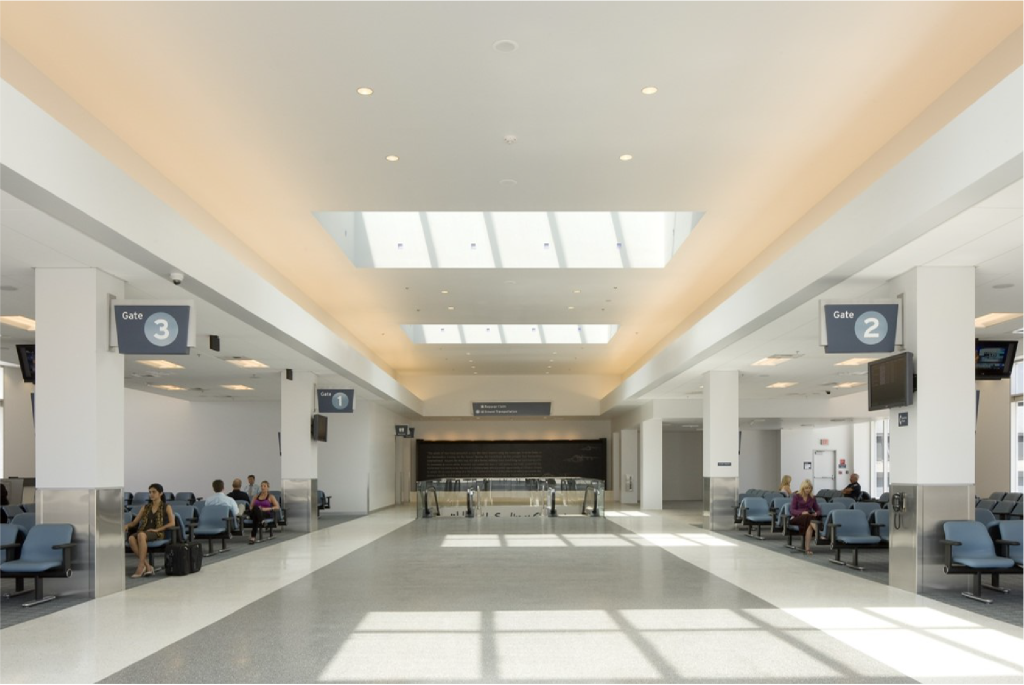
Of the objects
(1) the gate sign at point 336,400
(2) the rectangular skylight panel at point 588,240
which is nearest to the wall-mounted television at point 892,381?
(2) the rectangular skylight panel at point 588,240

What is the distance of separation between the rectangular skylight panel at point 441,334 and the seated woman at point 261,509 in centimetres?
937

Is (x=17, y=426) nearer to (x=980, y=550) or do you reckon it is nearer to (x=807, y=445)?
(x=980, y=550)

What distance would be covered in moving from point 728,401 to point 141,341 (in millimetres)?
12707

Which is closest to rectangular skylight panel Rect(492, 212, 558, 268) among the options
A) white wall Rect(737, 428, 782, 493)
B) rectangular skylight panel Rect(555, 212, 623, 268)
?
rectangular skylight panel Rect(555, 212, 623, 268)

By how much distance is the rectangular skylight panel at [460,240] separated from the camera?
15.7 metres

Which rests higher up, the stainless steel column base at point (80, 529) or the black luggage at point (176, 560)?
the stainless steel column base at point (80, 529)

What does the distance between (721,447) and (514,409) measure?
1567cm

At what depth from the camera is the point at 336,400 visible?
66.7 feet

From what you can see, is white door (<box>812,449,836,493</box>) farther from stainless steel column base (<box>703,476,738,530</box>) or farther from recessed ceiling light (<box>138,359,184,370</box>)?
recessed ceiling light (<box>138,359,184,370</box>)

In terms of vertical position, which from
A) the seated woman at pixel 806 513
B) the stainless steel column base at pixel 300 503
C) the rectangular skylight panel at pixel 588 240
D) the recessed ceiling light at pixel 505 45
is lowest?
the stainless steel column base at pixel 300 503

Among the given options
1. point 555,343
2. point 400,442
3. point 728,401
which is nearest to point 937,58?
point 728,401

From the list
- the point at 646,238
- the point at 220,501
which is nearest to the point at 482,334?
the point at 646,238

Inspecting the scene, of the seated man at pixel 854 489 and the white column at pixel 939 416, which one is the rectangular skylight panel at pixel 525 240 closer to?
the white column at pixel 939 416

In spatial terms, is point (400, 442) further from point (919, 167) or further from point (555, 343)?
point (919, 167)
